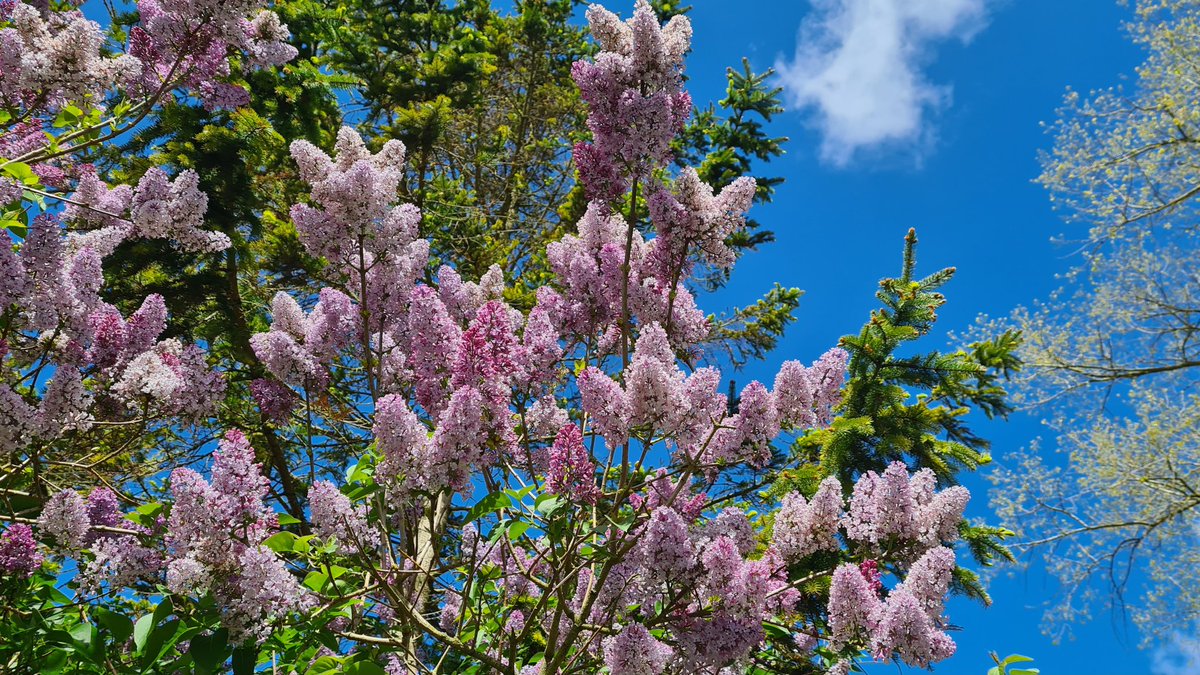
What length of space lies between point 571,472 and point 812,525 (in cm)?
96

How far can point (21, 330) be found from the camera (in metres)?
3.82

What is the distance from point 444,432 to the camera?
266 centimetres

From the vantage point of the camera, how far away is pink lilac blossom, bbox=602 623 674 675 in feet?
9.48

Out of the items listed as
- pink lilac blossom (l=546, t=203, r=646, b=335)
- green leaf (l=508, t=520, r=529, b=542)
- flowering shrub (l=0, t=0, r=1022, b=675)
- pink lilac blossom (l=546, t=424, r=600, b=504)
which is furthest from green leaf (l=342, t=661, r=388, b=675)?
pink lilac blossom (l=546, t=203, r=646, b=335)

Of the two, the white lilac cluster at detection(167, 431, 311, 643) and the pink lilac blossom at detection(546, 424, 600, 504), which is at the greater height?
the pink lilac blossom at detection(546, 424, 600, 504)

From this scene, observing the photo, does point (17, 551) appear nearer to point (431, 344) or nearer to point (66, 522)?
point (66, 522)

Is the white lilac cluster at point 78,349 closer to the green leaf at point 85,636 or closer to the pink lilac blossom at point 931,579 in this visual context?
the green leaf at point 85,636

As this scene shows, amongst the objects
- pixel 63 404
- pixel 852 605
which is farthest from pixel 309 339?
pixel 852 605

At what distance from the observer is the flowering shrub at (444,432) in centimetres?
268

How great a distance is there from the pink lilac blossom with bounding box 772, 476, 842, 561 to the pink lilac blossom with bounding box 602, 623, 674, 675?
2.06ft

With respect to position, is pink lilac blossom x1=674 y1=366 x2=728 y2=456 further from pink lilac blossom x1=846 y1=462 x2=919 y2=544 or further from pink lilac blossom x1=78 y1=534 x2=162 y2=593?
pink lilac blossom x1=78 y1=534 x2=162 y2=593

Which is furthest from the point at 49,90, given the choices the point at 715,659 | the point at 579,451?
the point at 715,659

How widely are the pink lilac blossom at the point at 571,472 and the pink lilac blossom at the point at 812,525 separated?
2.57ft

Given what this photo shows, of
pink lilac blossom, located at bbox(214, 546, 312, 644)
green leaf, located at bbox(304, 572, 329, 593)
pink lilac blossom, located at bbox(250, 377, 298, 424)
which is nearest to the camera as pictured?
pink lilac blossom, located at bbox(214, 546, 312, 644)
